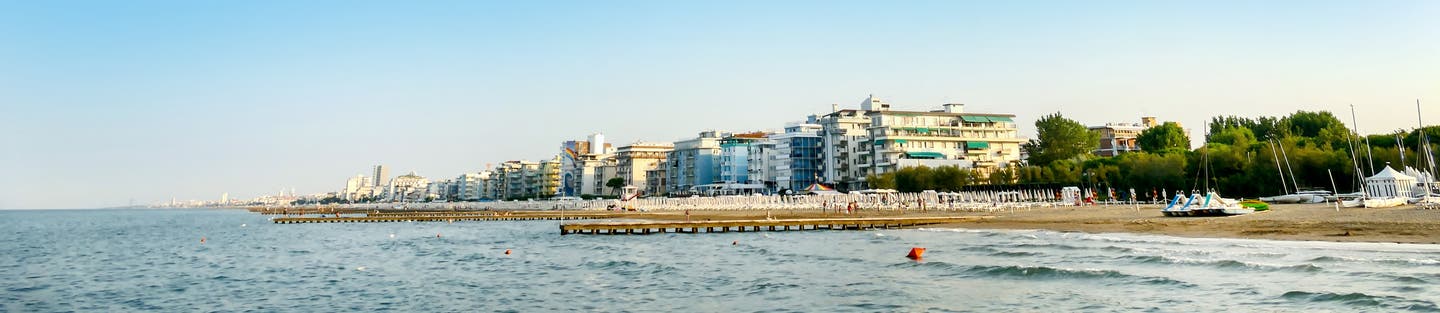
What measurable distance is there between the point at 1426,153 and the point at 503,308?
5820 centimetres

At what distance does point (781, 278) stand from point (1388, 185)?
43.4 metres

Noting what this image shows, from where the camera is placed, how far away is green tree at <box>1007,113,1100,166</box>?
91.4 metres

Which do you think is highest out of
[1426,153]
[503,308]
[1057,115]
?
[1057,115]

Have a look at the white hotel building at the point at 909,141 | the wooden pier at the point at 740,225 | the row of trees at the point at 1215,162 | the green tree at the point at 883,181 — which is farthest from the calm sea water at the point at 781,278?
the white hotel building at the point at 909,141

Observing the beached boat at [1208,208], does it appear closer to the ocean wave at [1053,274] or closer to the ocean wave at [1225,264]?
the ocean wave at [1225,264]

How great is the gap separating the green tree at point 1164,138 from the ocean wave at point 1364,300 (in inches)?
3447

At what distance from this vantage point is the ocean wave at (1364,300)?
13.8 m

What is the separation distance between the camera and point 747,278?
21.2m

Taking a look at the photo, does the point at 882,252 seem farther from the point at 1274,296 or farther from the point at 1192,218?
the point at 1192,218

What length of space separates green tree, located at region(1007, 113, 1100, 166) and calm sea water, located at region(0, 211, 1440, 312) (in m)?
61.8

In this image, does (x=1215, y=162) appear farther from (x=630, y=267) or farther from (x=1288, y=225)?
(x=630, y=267)

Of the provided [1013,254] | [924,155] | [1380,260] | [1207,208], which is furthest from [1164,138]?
[1380,260]

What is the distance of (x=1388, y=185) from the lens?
46781mm

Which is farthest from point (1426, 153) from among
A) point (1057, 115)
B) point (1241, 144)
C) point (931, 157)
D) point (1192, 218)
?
point (931, 157)
